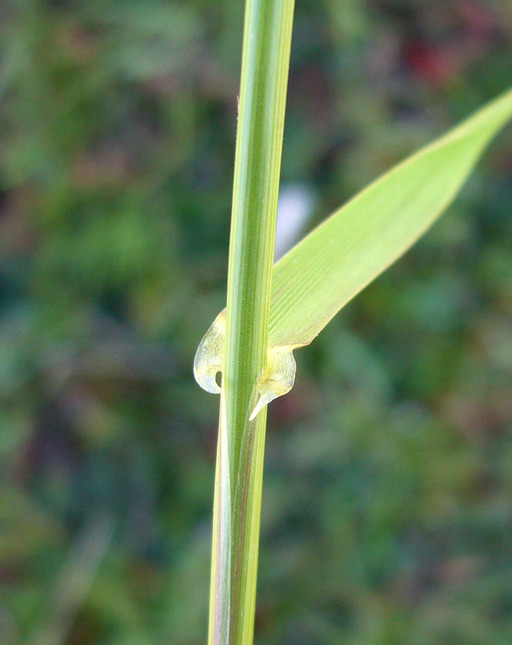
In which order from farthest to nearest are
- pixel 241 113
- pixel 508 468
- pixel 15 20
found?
pixel 508 468, pixel 15 20, pixel 241 113

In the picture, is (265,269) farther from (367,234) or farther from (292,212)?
(292,212)

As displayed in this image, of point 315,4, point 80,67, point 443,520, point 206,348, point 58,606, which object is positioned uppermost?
point 315,4

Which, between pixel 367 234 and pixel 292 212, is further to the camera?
pixel 292 212

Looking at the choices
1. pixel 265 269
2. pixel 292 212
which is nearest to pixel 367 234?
pixel 265 269

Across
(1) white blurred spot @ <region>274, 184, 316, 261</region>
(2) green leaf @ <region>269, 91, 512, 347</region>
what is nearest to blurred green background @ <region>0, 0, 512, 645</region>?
(1) white blurred spot @ <region>274, 184, 316, 261</region>

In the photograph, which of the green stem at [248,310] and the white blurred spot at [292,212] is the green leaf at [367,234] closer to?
the green stem at [248,310]

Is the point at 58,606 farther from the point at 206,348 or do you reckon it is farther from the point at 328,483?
the point at 206,348

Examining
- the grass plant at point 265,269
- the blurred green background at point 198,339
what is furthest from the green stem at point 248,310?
the blurred green background at point 198,339

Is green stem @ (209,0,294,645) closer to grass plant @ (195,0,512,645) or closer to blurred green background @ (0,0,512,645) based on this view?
grass plant @ (195,0,512,645)

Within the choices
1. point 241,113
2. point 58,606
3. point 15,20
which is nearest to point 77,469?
point 58,606
